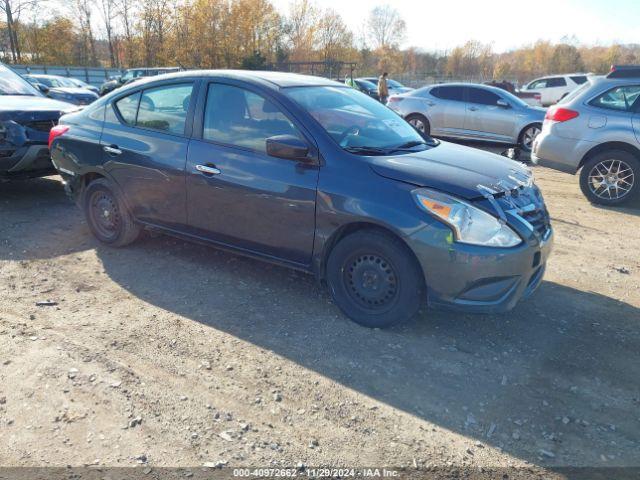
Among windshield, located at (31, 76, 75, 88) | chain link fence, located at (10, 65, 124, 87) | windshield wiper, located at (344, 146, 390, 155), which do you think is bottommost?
windshield wiper, located at (344, 146, 390, 155)

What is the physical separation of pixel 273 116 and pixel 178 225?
137 cm

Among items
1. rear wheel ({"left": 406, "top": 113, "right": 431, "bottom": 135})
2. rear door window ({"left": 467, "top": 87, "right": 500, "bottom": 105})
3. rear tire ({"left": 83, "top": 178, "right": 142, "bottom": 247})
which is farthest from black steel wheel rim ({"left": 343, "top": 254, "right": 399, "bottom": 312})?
rear wheel ({"left": 406, "top": 113, "right": 431, "bottom": 135})

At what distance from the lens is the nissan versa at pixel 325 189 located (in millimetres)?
3299

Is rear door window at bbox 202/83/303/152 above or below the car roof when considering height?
below

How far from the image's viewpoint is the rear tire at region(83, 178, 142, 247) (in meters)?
4.91

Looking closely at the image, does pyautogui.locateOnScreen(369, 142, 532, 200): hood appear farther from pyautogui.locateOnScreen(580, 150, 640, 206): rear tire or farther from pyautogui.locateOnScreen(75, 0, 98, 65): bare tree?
pyautogui.locateOnScreen(75, 0, 98, 65): bare tree

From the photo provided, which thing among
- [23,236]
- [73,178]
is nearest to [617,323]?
[73,178]

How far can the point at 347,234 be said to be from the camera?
144 inches

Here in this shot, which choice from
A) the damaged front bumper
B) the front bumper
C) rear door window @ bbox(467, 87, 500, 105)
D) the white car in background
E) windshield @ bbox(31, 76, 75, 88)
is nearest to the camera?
the front bumper

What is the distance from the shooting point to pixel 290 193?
3752mm

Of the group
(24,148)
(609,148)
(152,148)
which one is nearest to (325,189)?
(152,148)

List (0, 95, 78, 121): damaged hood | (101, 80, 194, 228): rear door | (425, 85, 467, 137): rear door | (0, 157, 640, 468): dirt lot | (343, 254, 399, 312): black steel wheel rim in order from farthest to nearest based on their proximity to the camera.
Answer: (425, 85, 467, 137): rear door
(0, 95, 78, 121): damaged hood
(101, 80, 194, 228): rear door
(343, 254, 399, 312): black steel wheel rim
(0, 157, 640, 468): dirt lot

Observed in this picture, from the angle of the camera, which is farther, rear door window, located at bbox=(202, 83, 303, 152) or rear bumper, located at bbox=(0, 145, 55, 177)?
rear bumper, located at bbox=(0, 145, 55, 177)

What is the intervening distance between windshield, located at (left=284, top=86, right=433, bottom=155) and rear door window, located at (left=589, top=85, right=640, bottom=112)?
4.16 meters
